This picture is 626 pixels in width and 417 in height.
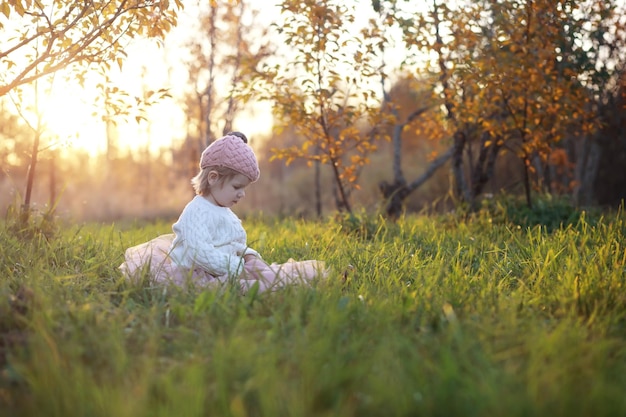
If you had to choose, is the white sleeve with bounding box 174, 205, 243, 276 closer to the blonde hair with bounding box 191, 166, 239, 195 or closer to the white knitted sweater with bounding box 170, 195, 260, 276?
the white knitted sweater with bounding box 170, 195, 260, 276

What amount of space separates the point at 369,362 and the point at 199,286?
1465 mm

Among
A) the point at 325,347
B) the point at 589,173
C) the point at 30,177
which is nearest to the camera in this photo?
the point at 325,347

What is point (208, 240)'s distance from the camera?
158 inches

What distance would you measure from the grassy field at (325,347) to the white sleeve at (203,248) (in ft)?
1.24

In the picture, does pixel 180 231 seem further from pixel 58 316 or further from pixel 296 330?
pixel 296 330

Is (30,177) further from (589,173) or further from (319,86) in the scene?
(589,173)

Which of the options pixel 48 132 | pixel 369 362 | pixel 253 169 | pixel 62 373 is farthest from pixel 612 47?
pixel 62 373

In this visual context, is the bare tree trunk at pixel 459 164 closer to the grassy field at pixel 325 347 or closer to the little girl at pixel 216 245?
the grassy field at pixel 325 347

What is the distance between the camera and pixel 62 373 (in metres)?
2.42

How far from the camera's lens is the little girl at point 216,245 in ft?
12.7

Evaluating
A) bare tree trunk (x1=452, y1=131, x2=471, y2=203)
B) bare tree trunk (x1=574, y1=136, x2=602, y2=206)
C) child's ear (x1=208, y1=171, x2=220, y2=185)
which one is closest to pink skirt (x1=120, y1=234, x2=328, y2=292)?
child's ear (x1=208, y1=171, x2=220, y2=185)

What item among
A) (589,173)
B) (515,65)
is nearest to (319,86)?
(515,65)

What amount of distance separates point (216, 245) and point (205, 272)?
8.2 inches

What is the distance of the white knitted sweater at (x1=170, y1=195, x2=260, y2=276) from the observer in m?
3.93
